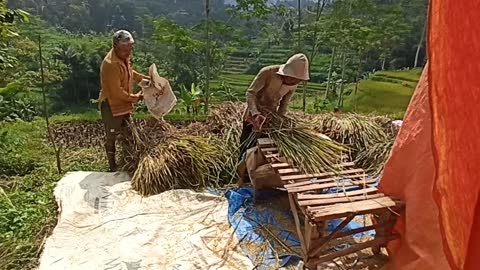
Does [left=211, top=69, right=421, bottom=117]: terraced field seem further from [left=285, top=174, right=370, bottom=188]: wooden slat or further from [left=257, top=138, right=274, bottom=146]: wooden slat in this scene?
[left=285, top=174, right=370, bottom=188]: wooden slat

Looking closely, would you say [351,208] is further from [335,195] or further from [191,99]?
[191,99]

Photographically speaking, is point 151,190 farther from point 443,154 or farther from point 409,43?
point 409,43

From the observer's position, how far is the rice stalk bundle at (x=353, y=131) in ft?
15.2

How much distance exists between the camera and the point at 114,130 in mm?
4348

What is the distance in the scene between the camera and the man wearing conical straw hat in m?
3.37

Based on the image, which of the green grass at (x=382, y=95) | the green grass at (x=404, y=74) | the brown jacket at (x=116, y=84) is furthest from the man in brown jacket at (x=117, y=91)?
the green grass at (x=404, y=74)

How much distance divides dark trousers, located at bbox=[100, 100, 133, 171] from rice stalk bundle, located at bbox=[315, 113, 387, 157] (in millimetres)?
1948

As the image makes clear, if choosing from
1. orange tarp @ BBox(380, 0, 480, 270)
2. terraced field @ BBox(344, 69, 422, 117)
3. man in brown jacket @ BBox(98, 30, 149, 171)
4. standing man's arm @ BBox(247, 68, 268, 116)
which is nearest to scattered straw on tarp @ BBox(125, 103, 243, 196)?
man in brown jacket @ BBox(98, 30, 149, 171)

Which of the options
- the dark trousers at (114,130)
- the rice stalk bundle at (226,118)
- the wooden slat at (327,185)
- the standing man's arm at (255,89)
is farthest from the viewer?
the rice stalk bundle at (226,118)

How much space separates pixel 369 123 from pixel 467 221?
145 inches

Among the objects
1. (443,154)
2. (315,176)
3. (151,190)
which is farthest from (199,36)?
(443,154)

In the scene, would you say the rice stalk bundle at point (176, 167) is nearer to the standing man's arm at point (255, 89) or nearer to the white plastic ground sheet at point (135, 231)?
the white plastic ground sheet at point (135, 231)

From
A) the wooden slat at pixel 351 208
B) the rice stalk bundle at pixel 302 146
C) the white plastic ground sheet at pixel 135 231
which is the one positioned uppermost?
the rice stalk bundle at pixel 302 146

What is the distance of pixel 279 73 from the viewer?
11.4ft
